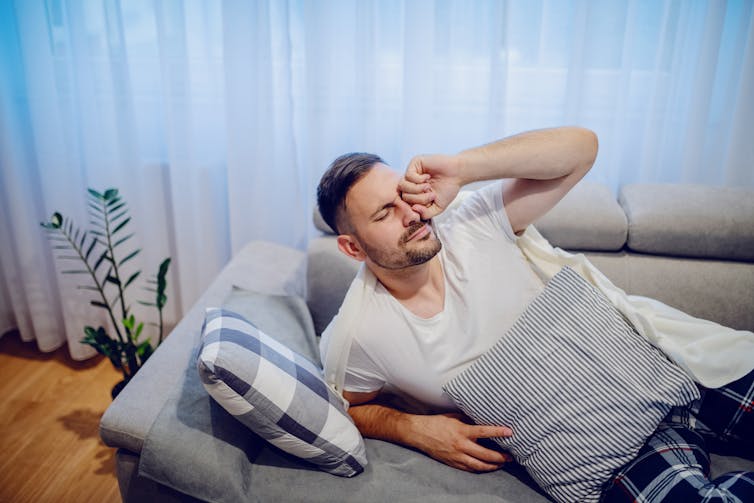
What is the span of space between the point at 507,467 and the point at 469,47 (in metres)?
1.34

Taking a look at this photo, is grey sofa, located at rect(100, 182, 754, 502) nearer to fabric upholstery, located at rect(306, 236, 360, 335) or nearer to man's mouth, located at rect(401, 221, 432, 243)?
fabric upholstery, located at rect(306, 236, 360, 335)

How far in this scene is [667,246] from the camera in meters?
1.55

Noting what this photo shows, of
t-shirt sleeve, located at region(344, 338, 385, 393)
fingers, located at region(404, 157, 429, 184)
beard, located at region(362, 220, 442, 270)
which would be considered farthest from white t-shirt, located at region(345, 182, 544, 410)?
fingers, located at region(404, 157, 429, 184)

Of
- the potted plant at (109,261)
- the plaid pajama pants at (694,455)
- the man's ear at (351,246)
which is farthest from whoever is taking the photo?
the potted plant at (109,261)

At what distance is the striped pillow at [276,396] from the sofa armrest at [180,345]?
0.21m

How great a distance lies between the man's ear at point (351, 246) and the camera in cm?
134

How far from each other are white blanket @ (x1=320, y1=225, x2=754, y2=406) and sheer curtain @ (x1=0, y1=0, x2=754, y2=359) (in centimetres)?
67

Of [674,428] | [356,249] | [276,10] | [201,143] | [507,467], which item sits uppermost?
[276,10]

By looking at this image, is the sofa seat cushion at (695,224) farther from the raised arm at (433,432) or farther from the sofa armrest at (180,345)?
the sofa armrest at (180,345)

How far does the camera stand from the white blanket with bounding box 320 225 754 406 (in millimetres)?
1153

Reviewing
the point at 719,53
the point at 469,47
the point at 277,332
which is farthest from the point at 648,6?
the point at 277,332

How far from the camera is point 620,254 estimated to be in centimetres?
159

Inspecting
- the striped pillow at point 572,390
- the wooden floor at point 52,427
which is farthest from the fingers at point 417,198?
the wooden floor at point 52,427

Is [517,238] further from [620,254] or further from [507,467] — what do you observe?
[507,467]
